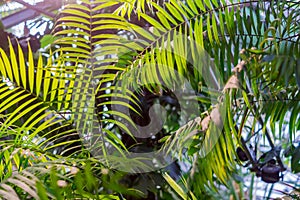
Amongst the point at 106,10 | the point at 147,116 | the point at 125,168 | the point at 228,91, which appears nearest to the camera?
the point at 228,91

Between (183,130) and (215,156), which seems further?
(183,130)

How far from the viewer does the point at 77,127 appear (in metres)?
1.16

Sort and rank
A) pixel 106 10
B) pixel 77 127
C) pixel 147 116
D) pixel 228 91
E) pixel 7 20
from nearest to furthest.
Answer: pixel 228 91 < pixel 77 127 < pixel 147 116 < pixel 106 10 < pixel 7 20

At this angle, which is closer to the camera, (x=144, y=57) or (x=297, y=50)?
(x=297, y=50)

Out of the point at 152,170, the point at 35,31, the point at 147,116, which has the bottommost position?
the point at 152,170

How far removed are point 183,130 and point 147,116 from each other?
66 centimetres

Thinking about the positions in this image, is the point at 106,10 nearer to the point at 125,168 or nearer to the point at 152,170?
the point at 152,170

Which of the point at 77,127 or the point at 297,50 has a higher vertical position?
the point at 297,50

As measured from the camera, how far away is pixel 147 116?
166 cm

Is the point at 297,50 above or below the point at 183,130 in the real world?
Result: above

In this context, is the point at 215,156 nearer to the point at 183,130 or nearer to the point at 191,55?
the point at 183,130

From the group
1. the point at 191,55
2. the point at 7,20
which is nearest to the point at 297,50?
the point at 191,55

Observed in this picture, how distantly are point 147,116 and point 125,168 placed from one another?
2.18ft

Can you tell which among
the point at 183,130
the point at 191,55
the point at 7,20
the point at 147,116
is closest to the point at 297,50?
the point at 183,130
